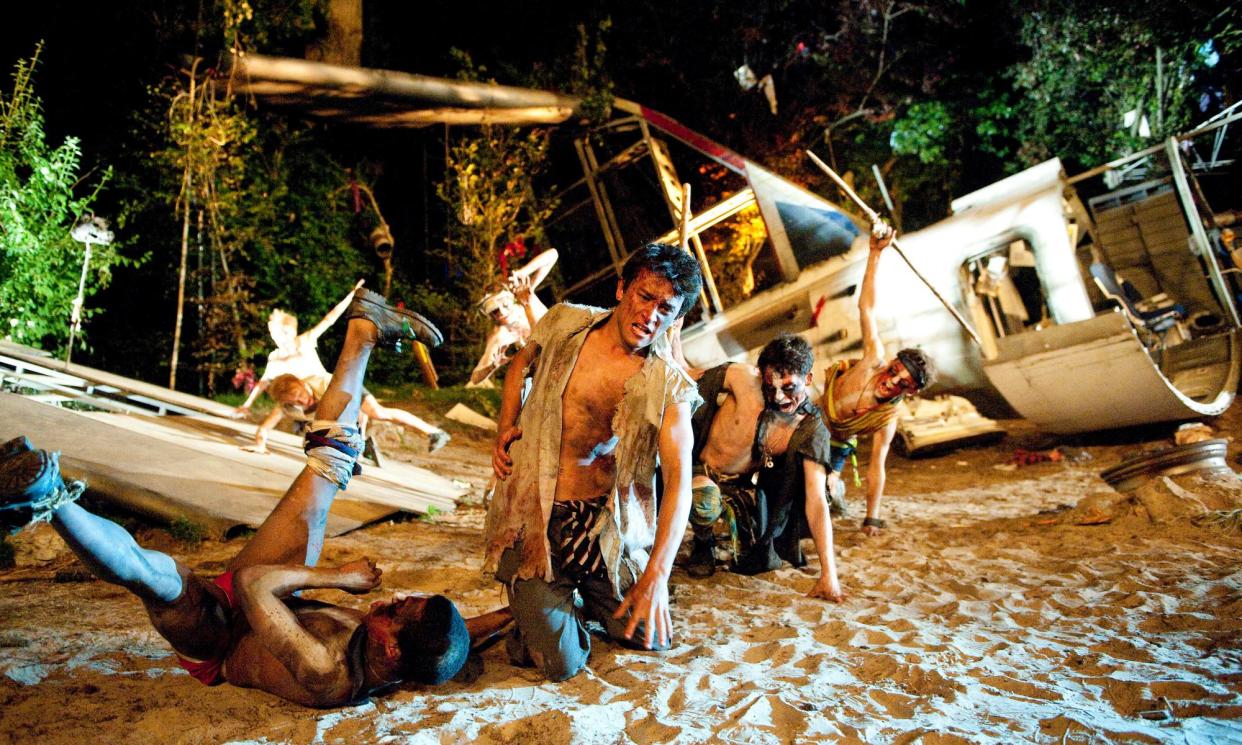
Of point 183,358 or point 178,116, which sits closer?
point 178,116

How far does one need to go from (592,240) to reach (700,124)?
3.99 m

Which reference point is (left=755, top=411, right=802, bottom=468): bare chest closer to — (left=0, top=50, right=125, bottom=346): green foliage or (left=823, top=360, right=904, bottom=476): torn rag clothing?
(left=823, top=360, right=904, bottom=476): torn rag clothing

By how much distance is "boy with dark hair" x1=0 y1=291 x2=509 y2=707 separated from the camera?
1992 millimetres

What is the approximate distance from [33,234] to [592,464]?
6223 mm

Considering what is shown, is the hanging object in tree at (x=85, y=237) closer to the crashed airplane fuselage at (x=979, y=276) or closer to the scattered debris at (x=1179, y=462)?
the crashed airplane fuselage at (x=979, y=276)

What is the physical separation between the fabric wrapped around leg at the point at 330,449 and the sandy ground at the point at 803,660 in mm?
804

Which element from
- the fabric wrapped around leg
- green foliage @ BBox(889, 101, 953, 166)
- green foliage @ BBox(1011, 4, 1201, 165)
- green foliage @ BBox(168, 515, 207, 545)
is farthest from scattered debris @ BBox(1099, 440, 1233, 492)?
green foliage @ BBox(889, 101, 953, 166)

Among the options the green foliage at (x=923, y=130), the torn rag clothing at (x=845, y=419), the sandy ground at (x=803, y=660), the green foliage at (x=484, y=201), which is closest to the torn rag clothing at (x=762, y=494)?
the sandy ground at (x=803, y=660)

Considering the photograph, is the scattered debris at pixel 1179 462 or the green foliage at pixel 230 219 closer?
the scattered debris at pixel 1179 462

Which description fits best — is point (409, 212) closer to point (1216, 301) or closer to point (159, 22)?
point (159, 22)

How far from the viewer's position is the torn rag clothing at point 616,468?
2707 mm

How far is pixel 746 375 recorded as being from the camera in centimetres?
419

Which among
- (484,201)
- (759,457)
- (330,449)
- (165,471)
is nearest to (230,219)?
(484,201)

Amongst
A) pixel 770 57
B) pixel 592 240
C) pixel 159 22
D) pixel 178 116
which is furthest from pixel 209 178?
pixel 770 57
